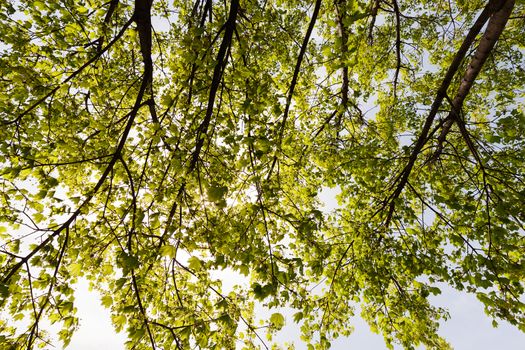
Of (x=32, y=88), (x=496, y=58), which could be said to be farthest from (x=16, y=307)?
(x=496, y=58)

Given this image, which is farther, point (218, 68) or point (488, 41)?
point (488, 41)

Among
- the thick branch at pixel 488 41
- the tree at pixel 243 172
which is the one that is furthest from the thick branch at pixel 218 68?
the thick branch at pixel 488 41

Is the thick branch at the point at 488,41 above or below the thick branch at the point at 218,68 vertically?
above

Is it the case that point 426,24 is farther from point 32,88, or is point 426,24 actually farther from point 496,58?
point 32,88

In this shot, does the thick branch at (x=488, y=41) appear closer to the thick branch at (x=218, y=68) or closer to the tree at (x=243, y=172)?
the tree at (x=243, y=172)

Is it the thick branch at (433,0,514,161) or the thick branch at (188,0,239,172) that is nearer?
the thick branch at (188,0,239,172)

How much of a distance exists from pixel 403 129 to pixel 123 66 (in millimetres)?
8569

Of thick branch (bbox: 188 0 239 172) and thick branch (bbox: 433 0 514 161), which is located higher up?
thick branch (bbox: 433 0 514 161)

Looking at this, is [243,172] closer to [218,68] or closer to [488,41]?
[218,68]

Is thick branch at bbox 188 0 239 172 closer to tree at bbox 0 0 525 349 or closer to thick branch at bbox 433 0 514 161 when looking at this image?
tree at bbox 0 0 525 349

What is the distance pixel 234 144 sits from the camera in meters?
4.04

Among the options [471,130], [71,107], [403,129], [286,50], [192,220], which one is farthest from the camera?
[403,129]

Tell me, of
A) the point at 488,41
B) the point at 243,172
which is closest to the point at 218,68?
the point at 243,172

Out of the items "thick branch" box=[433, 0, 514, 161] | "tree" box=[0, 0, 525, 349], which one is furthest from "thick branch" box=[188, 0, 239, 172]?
"thick branch" box=[433, 0, 514, 161]
